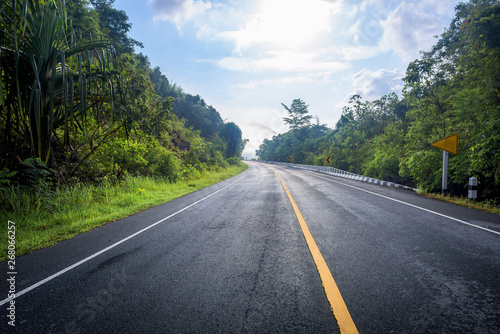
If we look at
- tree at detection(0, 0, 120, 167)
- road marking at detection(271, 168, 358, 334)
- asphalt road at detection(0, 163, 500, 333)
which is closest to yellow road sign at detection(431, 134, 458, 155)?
asphalt road at detection(0, 163, 500, 333)

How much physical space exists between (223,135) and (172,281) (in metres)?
43.5

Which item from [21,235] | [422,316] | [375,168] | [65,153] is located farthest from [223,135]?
[422,316]

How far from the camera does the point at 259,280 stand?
258cm

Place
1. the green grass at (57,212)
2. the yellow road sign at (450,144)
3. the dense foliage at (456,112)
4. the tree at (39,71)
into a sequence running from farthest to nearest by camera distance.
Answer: the yellow road sign at (450,144) < the dense foliage at (456,112) < the tree at (39,71) < the green grass at (57,212)

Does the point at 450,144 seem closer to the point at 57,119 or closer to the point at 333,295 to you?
the point at 333,295

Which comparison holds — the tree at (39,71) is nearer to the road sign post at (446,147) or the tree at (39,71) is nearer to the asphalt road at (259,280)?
the asphalt road at (259,280)

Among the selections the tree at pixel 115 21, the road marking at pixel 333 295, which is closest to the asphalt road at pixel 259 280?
the road marking at pixel 333 295

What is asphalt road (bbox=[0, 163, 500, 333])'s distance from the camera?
192cm

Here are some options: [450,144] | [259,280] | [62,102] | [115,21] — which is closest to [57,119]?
[62,102]

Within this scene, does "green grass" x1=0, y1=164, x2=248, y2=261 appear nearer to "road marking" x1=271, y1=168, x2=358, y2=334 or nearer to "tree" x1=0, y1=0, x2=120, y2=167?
"tree" x1=0, y1=0, x2=120, y2=167

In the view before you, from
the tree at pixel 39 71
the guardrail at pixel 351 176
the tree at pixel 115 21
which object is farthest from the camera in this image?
the tree at pixel 115 21

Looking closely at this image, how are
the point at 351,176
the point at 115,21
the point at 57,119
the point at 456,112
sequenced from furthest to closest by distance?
1. the point at 115,21
2. the point at 351,176
3. the point at 456,112
4. the point at 57,119

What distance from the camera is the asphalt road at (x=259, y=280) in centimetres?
192

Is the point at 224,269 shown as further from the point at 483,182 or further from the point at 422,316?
the point at 483,182
